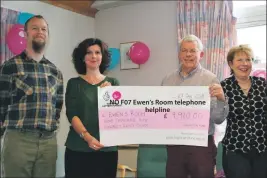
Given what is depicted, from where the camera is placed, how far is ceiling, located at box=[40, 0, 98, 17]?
4.32 meters

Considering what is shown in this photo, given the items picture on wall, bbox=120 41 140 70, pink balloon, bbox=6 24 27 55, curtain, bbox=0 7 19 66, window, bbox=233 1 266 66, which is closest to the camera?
pink balloon, bbox=6 24 27 55

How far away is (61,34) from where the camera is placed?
4375 mm

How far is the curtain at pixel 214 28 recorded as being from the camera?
3820 mm

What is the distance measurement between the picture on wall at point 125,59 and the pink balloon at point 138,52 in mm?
320

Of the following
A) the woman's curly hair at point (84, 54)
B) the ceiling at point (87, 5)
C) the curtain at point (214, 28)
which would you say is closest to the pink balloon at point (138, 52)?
the curtain at point (214, 28)

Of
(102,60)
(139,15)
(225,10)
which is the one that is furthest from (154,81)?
(102,60)

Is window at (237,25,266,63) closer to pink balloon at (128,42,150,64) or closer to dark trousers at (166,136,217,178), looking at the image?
pink balloon at (128,42,150,64)

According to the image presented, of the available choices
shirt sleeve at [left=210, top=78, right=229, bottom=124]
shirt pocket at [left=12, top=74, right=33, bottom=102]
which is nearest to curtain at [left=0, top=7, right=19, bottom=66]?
shirt pocket at [left=12, top=74, right=33, bottom=102]

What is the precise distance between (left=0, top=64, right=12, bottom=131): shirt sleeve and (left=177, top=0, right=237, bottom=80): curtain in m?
2.42

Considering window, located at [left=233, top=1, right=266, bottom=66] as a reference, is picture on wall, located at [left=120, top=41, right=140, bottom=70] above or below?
below

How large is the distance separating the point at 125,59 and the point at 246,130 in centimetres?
276

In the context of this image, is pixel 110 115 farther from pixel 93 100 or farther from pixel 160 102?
pixel 160 102

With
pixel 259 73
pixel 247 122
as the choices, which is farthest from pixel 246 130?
pixel 259 73

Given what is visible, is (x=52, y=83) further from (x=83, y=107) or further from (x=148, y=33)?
(x=148, y=33)
